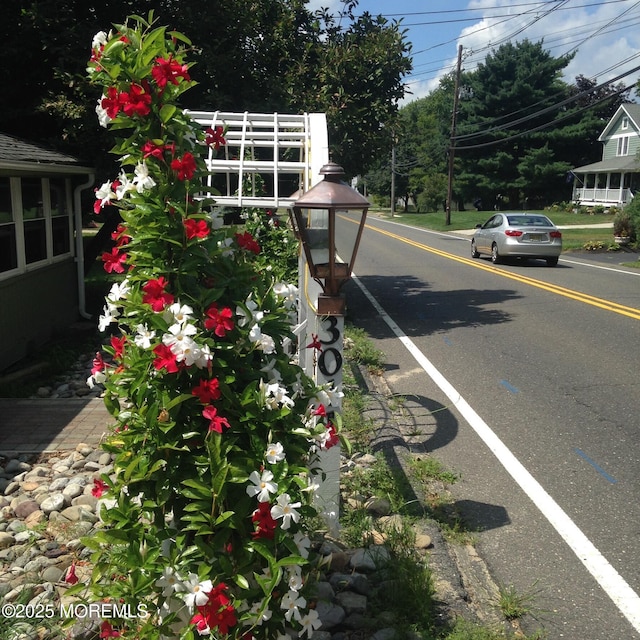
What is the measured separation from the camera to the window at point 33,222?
29.7ft

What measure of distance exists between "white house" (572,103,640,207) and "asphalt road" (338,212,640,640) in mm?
36284

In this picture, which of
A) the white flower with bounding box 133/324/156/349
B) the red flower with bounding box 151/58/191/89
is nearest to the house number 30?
the white flower with bounding box 133/324/156/349

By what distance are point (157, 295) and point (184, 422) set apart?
0.50 m

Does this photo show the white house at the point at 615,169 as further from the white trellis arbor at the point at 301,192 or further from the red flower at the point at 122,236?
the red flower at the point at 122,236

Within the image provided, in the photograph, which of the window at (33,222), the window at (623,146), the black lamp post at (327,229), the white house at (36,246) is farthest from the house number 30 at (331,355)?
the window at (623,146)

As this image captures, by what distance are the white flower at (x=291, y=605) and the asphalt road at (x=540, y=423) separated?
1.56 meters

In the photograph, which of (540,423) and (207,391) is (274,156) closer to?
(207,391)

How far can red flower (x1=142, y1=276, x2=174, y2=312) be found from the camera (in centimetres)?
264

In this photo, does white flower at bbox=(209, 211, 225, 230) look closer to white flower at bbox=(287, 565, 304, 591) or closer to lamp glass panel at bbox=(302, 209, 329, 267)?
lamp glass panel at bbox=(302, 209, 329, 267)

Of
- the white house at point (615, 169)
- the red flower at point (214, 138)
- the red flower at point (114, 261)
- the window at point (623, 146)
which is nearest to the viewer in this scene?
the red flower at point (114, 261)

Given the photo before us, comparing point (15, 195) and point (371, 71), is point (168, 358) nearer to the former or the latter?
point (15, 195)

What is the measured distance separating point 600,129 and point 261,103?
52044mm

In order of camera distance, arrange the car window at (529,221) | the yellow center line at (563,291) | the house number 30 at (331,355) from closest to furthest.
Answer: the house number 30 at (331,355) → the yellow center line at (563,291) → the car window at (529,221)

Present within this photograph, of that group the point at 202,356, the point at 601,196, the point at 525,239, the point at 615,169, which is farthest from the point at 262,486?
the point at 601,196
